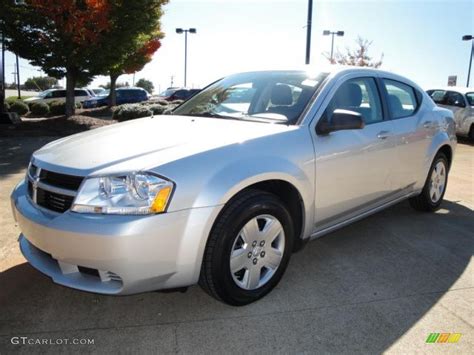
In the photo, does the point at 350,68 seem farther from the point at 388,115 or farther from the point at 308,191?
the point at 308,191

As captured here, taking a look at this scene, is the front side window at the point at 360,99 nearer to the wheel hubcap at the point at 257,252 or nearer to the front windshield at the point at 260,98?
the front windshield at the point at 260,98

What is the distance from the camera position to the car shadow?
2648mm

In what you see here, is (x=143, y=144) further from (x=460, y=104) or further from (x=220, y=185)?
(x=460, y=104)

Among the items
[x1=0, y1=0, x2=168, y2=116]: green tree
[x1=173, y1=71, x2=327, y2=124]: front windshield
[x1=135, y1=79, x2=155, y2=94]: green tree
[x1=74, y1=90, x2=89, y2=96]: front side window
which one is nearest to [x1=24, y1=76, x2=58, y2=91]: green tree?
[x1=135, y1=79, x2=155, y2=94]: green tree

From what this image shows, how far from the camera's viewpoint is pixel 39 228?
2.60 m

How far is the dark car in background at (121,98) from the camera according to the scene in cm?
2702

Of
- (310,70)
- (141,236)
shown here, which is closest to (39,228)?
(141,236)

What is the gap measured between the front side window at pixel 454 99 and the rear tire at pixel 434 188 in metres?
9.23

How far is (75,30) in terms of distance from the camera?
12.3 metres

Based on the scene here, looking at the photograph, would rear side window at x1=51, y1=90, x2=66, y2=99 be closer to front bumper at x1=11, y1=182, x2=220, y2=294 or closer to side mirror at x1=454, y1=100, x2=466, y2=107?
side mirror at x1=454, y1=100, x2=466, y2=107

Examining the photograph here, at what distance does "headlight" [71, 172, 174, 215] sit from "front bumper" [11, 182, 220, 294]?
0.15ft

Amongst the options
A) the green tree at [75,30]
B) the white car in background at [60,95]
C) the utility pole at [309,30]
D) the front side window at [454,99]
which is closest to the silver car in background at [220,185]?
the utility pole at [309,30]

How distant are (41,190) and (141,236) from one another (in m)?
0.87

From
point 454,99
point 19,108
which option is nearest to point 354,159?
point 454,99
